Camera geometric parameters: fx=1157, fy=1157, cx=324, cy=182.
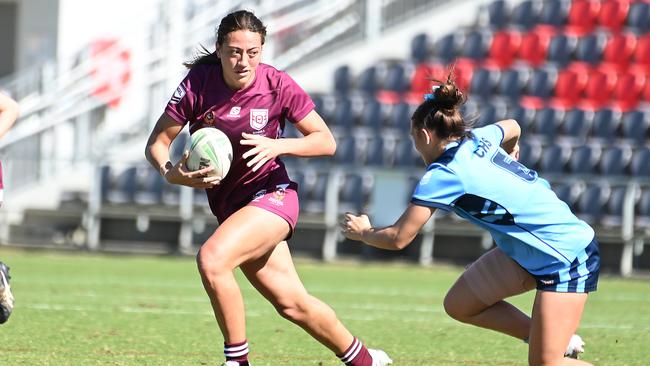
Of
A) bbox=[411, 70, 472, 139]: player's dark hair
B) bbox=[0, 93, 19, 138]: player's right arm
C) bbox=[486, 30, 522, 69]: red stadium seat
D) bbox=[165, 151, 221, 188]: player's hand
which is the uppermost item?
bbox=[486, 30, 522, 69]: red stadium seat

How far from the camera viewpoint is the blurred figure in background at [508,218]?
5.10 meters

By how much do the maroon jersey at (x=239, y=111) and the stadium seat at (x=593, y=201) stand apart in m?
9.55

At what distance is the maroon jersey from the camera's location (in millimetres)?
5805

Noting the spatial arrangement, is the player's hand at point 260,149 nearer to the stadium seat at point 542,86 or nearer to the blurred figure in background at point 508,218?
the blurred figure in background at point 508,218

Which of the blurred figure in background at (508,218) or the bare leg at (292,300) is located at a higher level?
the blurred figure in background at (508,218)

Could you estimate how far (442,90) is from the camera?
5.26 meters

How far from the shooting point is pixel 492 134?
5.57 metres

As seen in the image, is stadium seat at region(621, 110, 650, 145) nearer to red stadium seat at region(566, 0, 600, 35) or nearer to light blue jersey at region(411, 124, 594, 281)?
red stadium seat at region(566, 0, 600, 35)

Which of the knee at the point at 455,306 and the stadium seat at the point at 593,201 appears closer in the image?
the knee at the point at 455,306

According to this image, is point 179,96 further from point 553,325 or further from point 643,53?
point 643,53

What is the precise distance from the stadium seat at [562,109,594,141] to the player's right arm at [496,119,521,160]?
34.7 feet

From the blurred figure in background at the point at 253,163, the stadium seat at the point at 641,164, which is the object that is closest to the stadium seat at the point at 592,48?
the stadium seat at the point at 641,164

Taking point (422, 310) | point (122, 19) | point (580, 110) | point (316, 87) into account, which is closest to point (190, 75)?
point (422, 310)

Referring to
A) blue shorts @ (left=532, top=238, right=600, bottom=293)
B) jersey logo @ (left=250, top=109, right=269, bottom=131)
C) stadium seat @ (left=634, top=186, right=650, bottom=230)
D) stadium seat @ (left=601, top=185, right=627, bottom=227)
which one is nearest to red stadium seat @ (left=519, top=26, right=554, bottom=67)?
stadium seat @ (left=601, top=185, right=627, bottom=227)
